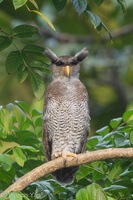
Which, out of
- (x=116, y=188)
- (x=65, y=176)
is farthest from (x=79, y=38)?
(x=116, y=188)

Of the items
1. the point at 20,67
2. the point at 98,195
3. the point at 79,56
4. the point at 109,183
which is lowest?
the point at 109,183

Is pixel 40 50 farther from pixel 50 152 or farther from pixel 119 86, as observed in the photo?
pixel 119 86

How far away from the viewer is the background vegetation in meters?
3.44

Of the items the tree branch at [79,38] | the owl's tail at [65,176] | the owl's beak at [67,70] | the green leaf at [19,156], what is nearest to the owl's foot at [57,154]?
the owl's tail at [65,176]

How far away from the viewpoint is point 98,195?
295 cm

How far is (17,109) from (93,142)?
693mm

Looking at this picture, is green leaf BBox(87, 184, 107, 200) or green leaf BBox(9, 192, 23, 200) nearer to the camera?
green leaf BBox(9, 192, 23, 200)

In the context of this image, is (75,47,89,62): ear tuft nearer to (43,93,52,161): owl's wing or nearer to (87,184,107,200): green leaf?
(43,93,52,161): owl's wing

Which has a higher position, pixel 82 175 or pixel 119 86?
pixel 82 175

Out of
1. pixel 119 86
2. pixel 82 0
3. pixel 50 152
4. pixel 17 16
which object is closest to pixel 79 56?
pixel 50 152

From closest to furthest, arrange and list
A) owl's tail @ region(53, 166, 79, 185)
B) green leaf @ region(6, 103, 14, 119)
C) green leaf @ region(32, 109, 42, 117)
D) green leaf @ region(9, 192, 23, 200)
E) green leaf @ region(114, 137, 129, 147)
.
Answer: green leaf @ region(9, 192, 23, 200) → green leaf @ region(6, 103, 14, 119) → green leaf @ region(114, 137, 129, 147) → green leaf @ region(32, 109, 42, 117) → owl's tail @ region(53, 166, 79, 185)

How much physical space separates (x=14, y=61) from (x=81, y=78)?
5.44 m

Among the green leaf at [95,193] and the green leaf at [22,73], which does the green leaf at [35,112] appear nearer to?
the green leaf at [22,73]

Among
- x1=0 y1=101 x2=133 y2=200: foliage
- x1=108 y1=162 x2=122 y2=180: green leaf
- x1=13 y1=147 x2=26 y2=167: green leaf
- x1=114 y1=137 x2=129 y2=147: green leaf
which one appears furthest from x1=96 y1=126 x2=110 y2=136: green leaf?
x1=13 y1=147 x2=26 y2=167: green leaf
